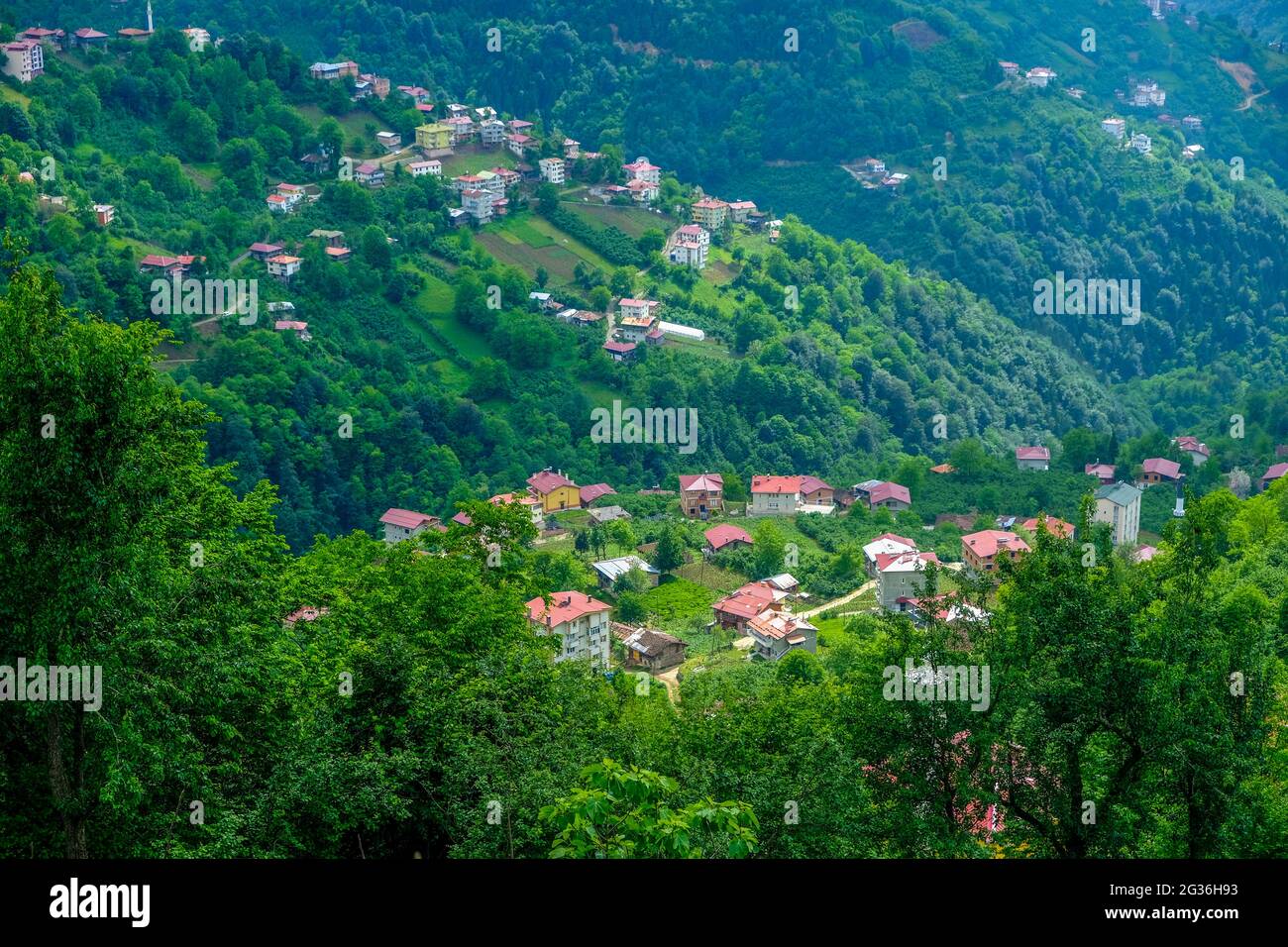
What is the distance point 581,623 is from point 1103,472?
27125 mm

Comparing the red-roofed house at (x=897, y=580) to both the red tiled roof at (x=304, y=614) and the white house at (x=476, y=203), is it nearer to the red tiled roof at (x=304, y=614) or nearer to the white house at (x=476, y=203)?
the red tiled roof at (x=304, y=614)

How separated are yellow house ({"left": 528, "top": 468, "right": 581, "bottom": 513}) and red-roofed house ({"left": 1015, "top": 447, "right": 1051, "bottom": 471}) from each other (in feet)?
61.1

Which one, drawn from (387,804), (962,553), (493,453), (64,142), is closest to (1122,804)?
(387,804)

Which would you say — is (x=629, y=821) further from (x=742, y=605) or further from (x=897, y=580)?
(x=897, y=580)

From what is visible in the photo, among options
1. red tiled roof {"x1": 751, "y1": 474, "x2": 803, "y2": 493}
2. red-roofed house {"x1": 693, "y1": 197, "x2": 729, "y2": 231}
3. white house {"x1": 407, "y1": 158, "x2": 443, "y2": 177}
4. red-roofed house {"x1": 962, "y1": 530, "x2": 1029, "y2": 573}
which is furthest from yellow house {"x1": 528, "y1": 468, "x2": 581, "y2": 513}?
red-roofed house {"x1": 693, "y1": 197, "x2": 729, "y2": 231}

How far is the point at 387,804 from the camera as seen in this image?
46.5 ft

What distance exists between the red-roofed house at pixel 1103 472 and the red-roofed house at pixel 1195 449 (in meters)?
3.18

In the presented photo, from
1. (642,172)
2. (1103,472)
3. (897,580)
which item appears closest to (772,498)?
(897,580)

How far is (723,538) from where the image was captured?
159ft

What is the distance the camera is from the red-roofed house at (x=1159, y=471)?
56.4 metres

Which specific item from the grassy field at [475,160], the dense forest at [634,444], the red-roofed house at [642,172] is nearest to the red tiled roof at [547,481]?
the dense forest at [634,444]

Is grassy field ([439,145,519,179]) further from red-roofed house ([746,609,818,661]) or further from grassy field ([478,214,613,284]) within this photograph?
red-roofed house ([746,609,818,661])

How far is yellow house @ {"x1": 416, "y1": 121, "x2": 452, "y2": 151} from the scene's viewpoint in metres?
73.9
